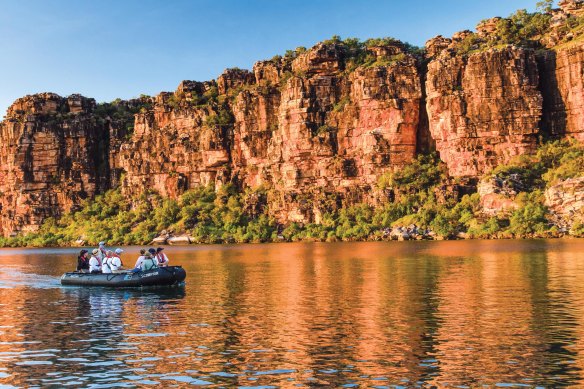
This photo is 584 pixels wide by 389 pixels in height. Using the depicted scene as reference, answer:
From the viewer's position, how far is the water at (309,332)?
20312 millimetres

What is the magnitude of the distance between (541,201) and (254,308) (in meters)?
84.2

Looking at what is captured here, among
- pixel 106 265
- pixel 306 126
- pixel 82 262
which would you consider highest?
pixel 306 126

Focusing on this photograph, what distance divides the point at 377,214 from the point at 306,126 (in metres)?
25.3

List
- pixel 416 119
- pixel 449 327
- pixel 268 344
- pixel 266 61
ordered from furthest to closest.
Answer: pixel 266 61 < pixel 416 119 < pixel 449 327 < pixel 268 344

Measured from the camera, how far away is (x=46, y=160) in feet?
582

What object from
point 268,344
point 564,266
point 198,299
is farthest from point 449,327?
point 564,266

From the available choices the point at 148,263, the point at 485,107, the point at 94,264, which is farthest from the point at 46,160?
the point at 148,263

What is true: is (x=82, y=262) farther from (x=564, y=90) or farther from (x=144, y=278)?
(x=564, y=90)

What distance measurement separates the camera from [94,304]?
38375 mm

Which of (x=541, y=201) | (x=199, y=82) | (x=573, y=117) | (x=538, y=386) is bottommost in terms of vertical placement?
(x=538, y=386)

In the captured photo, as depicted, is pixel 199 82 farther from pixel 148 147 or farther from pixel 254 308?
pixel 254 308

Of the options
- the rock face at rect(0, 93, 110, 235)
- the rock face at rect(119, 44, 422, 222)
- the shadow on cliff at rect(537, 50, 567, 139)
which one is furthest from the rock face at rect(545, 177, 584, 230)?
the rock face at rect(0, 93, 110, 235)

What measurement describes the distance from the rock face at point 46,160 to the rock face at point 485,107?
89363mm

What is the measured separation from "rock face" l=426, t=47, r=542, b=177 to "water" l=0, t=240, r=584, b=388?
80123 millimetres
